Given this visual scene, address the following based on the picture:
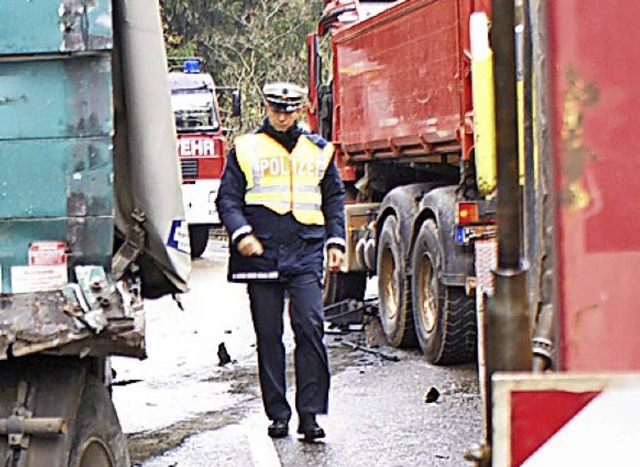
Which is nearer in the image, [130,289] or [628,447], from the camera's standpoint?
[628,447]

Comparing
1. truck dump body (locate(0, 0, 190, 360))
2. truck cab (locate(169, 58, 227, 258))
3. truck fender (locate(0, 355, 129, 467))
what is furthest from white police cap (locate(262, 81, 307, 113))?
truck cab (locate(169, 58, 227, 258))

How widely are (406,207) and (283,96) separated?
13.1 ft

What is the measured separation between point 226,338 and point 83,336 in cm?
882

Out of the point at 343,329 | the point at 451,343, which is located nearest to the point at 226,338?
the point at 343,329

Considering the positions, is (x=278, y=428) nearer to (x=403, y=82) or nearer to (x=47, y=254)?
(x=47, y=254)

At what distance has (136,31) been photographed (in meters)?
4.99

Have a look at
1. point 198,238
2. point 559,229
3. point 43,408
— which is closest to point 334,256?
point 43,408

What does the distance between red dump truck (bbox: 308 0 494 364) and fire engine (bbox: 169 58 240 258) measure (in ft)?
25.5

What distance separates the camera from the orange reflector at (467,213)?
33.1ft

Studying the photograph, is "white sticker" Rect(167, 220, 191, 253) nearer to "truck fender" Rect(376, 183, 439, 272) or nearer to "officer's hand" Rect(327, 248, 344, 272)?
"officer's hand" Rect(327, 248, 344, 272)

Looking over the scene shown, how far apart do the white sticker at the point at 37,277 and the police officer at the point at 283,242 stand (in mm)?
3461

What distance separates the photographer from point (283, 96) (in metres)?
8.21

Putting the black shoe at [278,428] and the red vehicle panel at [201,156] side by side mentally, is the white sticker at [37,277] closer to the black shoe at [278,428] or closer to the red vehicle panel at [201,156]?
the black shoe at [278,428]

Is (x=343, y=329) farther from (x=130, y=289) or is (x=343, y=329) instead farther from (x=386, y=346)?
(x=130, y=289)
